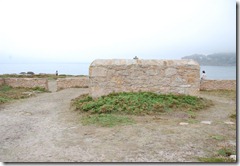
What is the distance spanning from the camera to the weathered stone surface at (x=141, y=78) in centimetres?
977

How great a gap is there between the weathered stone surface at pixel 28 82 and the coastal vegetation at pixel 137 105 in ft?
24.9

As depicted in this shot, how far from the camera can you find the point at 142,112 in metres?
7.88

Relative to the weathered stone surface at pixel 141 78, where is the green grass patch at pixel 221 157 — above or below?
below

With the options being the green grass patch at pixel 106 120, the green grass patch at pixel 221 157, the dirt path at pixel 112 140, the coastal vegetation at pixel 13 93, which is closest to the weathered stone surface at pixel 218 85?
the dirt path at pixel 112 140

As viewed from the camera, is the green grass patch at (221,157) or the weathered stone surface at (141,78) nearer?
the green grass patch at (221,157)

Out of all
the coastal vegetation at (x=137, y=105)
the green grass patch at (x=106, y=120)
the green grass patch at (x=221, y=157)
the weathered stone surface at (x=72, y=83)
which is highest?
the weathered stone surface at (x=72, y=83)

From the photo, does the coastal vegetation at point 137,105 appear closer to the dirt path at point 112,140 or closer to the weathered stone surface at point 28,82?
the dirt path at point 112,140

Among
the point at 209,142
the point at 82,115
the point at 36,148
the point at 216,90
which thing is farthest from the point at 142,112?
the point at 216,90

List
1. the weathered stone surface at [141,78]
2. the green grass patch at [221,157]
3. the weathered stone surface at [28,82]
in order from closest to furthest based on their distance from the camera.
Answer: the green grass patch at [221,157] < the weathered stone surface at [141,78] < the weathered stone surface at [28,82]

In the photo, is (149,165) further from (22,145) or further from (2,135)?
(2,135)

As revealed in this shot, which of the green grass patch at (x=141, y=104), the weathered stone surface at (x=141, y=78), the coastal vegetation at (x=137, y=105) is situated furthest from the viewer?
the weathered stone surface at (x=141, y=78)

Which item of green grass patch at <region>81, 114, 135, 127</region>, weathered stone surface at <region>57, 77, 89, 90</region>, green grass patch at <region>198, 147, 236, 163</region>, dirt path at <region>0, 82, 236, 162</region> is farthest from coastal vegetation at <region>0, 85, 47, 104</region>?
green grass patch at <region>198, 147, 236, 163</region>

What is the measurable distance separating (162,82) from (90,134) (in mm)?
4509

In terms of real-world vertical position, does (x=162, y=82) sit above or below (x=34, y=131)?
above
